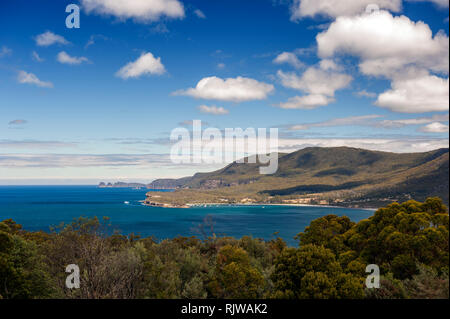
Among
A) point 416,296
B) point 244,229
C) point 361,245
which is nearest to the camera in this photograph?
point 416,296

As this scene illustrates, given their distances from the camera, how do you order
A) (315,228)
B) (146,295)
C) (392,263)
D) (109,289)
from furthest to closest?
1. (315,228)
2. (392,263)
3. (146,295)
4. (109,289)

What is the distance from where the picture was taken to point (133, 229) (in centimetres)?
11862

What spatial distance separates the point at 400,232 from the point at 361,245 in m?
5.65

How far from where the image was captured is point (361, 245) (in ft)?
92.1

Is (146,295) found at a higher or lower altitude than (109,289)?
lower

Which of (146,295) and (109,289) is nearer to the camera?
(109,289)

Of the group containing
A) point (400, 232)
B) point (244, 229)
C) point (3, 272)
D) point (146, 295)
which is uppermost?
point (400, 232)

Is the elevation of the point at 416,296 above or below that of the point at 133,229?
above
